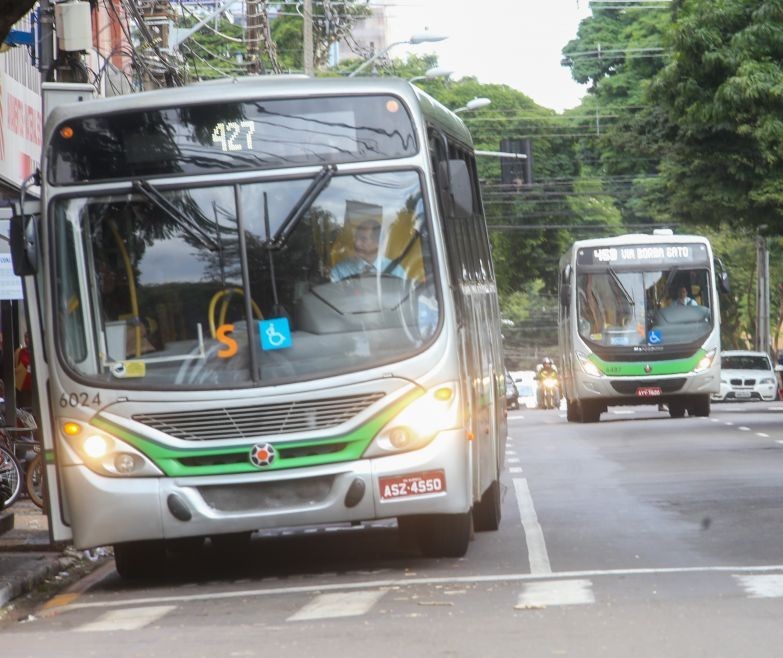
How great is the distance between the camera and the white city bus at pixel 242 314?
11.5 metres

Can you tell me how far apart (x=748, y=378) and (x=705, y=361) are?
2114 centimetres

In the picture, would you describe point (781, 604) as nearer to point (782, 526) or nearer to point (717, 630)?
point (717, 630)

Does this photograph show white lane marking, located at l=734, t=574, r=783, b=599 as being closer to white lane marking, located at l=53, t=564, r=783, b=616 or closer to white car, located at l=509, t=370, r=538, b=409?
white lane marking, located at l=53, t=564, r=783, b=616

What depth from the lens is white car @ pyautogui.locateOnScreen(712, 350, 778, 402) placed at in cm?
5519

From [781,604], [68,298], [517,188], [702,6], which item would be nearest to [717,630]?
[781,604]

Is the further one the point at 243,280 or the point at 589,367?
the point at 589,367

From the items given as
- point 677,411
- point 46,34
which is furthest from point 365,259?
point 677,411

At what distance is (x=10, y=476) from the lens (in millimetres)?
18656

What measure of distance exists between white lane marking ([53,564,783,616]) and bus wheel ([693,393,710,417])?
2524 cm

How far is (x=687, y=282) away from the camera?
34.4 m

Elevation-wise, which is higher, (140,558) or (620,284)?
(620,284)

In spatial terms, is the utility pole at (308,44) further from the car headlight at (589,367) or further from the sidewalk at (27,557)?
the sidewalk at (27,557)

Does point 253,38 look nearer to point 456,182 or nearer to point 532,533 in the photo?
point 532,533

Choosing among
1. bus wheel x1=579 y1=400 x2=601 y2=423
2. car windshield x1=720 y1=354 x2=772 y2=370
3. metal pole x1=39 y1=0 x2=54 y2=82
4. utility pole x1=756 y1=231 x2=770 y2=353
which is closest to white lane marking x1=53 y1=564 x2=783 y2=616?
metal pole x1=39 y1=0 x2=54 y2=82
